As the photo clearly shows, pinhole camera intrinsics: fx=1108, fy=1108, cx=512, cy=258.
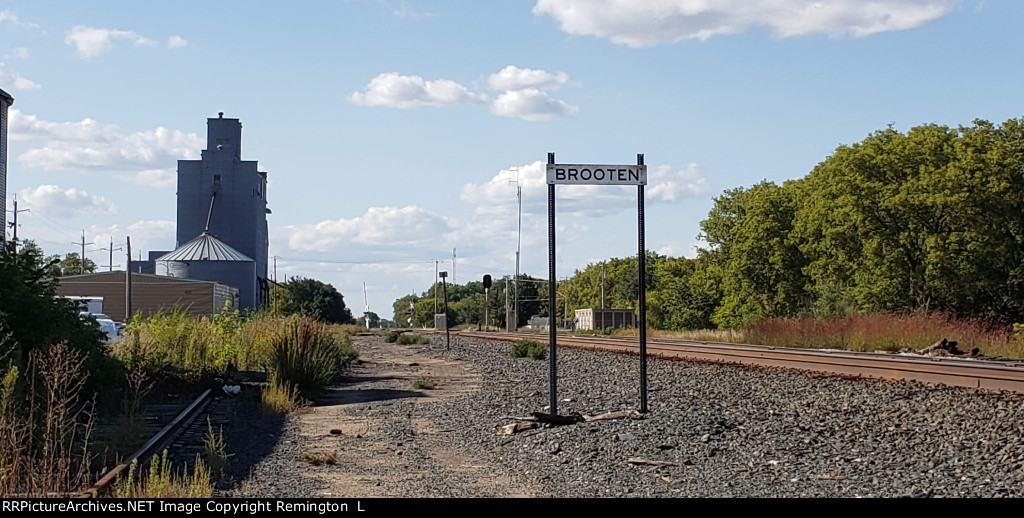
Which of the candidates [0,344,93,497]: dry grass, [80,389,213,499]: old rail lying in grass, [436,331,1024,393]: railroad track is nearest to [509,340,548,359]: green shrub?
[436,331,1024,393]: railroad track

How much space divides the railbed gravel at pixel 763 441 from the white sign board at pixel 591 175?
10.6 feet

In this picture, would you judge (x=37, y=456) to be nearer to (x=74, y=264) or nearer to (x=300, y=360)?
(x=300, y=360)

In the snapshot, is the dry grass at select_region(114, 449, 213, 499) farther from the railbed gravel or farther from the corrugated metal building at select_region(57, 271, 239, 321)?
the corrugated metal building at select_region(57, 271, 239, 321)

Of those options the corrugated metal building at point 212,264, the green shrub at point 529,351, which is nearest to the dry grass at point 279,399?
the green shrub at point 529,351

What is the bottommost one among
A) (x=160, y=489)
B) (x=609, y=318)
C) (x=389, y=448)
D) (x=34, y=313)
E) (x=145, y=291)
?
(x=389, y=448)

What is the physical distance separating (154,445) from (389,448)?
274 cm

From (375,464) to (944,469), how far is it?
5.82m

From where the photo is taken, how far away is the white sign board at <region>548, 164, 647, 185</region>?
15.1 metres

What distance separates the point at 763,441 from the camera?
39.4ft

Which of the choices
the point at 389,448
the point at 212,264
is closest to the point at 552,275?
the point at 389,448

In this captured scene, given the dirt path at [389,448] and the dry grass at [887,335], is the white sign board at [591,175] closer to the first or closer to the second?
the dirt path at [389,448]

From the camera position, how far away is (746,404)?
16391 millimetres

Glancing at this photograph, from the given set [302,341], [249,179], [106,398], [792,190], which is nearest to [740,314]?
[792,190]

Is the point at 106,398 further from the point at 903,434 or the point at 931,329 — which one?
the point at 931,329
